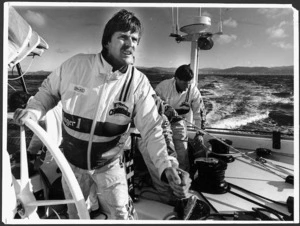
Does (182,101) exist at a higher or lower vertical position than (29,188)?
higher

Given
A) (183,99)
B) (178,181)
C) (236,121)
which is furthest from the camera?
(236,121)

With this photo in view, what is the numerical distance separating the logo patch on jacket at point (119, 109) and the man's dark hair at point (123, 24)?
0.79 feet

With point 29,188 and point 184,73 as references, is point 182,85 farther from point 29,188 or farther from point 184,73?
point 29,188

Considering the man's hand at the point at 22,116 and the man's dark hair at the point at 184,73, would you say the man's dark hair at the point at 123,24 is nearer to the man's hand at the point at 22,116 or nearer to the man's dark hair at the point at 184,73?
the man's hand at the point at 22,116

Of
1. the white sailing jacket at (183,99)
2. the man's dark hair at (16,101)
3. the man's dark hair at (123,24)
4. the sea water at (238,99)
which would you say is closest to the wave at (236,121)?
the sea water at (238,99)

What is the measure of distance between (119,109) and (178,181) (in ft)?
1.10

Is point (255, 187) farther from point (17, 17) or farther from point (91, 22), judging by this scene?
point (17, 17)

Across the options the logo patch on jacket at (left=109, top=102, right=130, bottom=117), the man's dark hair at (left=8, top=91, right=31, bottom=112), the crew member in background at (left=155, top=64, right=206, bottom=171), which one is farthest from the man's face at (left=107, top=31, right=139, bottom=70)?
the crew member in background at (left=155, top=64, right=206, bottom=171)

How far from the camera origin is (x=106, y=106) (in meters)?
1.01

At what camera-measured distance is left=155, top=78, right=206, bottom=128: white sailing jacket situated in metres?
2.19

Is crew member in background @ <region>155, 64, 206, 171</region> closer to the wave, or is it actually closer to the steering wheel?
the steering wheel

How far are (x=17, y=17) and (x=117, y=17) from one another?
37cm

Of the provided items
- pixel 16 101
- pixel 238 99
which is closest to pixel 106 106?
pixel 16 101

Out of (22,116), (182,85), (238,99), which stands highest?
(238,99)
